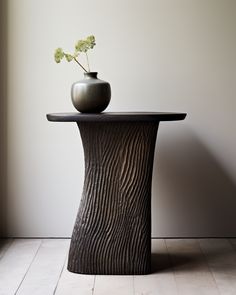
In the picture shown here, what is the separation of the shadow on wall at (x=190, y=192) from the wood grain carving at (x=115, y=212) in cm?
65

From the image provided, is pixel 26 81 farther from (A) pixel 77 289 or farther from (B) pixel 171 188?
(A) pixel 77 289

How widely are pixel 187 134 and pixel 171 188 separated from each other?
13.7 inches

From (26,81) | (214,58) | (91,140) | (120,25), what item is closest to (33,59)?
(26,81)

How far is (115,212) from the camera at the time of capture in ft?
8.19

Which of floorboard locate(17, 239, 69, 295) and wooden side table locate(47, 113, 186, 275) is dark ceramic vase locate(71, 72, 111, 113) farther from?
floorboard locate(17, 239, 69, 295)

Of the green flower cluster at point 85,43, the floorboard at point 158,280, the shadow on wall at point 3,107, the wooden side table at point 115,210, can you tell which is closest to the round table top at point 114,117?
the wooden side table at point 115,210

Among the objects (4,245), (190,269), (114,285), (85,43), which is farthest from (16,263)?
(85,43)

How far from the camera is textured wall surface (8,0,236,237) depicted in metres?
3.07

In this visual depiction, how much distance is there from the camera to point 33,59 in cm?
309

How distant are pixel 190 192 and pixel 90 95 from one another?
3.42 feet

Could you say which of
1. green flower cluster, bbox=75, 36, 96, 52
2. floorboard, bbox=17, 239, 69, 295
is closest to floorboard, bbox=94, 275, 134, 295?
floorboard, bbox=17, 239, 69, 295

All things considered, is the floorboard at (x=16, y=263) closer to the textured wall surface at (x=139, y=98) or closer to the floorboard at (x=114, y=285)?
the textured wall surface at (x=139, y=98)

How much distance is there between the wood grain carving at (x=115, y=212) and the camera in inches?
97.6

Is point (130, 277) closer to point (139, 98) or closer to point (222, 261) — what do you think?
point (222, 261)
